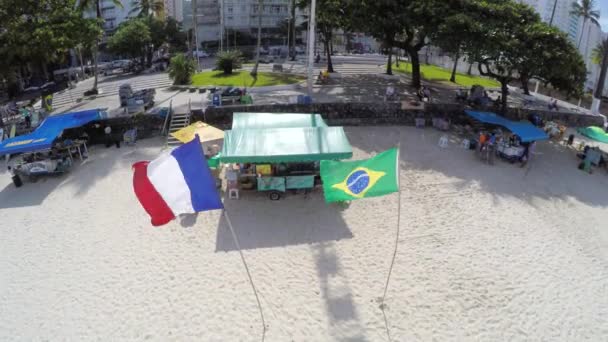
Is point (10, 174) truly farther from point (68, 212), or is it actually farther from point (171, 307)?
point (171, 307)

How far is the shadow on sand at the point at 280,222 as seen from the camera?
11281mm

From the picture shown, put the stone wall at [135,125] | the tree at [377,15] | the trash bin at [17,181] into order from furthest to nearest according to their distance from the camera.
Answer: the tree at [377,15] → the stone wall at [135,125] → the trash bin at [17,181]

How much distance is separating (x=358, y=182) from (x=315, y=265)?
2.73 meters

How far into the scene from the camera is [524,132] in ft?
55.3

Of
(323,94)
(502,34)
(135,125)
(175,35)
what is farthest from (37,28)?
(175,35)

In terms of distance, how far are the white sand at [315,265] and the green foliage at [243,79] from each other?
1517 cm

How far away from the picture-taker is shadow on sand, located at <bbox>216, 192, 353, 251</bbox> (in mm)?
11281

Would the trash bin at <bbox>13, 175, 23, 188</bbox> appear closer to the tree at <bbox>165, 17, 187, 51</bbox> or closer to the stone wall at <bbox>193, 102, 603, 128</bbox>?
the stone wall at <bbox>193, 102, 603, 128</bbox>

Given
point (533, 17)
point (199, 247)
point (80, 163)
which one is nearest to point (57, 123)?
point (80, 163)

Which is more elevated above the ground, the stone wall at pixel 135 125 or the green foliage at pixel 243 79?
the green foliage at pixel 243 79

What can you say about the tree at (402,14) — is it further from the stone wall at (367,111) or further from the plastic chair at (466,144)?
the plastic chair at (466,144)

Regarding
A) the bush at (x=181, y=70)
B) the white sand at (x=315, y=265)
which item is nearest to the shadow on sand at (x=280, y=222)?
the white sand at (x=315, y=265)

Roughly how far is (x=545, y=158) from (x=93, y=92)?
100ft

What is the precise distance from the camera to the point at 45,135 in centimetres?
1576
